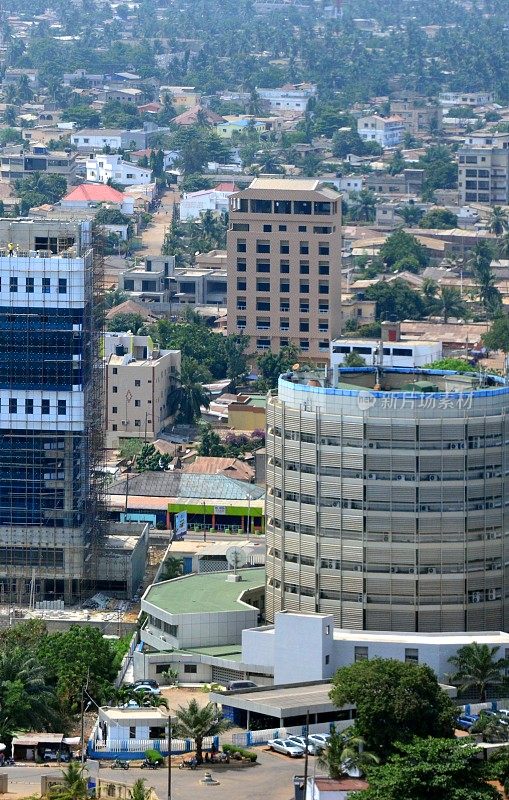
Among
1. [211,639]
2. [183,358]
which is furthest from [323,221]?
[211,639]

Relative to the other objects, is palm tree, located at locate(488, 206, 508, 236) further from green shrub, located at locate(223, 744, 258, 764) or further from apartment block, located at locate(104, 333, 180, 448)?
green shrub, located at locate(223, 744, 258, 764)

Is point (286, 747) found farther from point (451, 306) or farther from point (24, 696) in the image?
point (451, 306)

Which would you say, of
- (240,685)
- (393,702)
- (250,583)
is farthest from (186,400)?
(393,702)

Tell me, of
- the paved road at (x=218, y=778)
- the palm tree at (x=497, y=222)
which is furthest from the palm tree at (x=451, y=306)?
the paved road at (x=218, y=778)

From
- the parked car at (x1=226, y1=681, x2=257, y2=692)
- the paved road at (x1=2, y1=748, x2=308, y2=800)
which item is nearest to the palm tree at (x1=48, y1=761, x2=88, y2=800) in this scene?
the paved road at (x1=2, y1=748, x2=308, y2=800)

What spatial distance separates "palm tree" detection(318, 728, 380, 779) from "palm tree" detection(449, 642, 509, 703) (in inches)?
319

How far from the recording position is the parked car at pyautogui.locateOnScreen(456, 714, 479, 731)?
79188 millimetres

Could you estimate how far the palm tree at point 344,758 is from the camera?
7269 centimetres

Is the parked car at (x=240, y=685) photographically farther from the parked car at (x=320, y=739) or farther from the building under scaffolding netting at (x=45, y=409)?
the building under scaffolding netting at (x=45, y=409)

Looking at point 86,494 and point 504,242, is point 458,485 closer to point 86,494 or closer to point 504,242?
point 86,494

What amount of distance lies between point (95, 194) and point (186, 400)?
6694cm

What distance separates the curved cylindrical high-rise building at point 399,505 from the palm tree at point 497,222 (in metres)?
102

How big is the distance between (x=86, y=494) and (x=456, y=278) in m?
77.8

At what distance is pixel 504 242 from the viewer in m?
181
